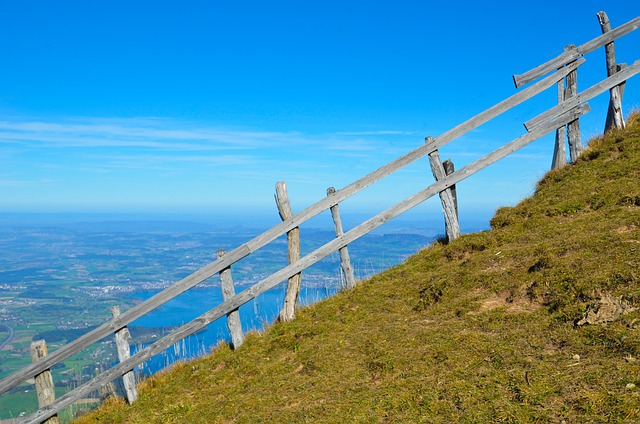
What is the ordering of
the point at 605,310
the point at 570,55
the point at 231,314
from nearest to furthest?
the point at 605,310
the point at 231,314
the point at 570,55

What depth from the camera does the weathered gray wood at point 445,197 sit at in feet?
31.7

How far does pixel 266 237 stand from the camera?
9086 mm

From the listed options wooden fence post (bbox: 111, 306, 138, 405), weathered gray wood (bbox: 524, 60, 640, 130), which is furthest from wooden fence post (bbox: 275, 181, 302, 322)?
weathered gray wood (bbox: 524, 60, 640, 130)

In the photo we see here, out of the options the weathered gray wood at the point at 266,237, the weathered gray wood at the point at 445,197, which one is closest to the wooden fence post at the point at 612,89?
the weathered gray wood at the point at 266,237

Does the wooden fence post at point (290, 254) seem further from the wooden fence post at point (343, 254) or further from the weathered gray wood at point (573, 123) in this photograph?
the weathered gray wood at point (573, 123)

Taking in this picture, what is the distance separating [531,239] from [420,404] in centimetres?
486

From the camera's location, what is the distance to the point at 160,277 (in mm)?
135000

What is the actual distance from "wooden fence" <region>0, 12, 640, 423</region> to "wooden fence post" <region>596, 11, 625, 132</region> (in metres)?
0.02

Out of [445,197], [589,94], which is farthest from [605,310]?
[589,94]

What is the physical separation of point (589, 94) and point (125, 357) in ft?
38.9

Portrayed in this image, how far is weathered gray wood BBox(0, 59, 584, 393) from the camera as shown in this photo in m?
8.21

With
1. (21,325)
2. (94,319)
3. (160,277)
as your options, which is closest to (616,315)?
(94,319)

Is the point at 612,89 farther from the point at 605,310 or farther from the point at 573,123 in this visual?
the point at 605,310

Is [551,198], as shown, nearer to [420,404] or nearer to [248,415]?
[420,404]
